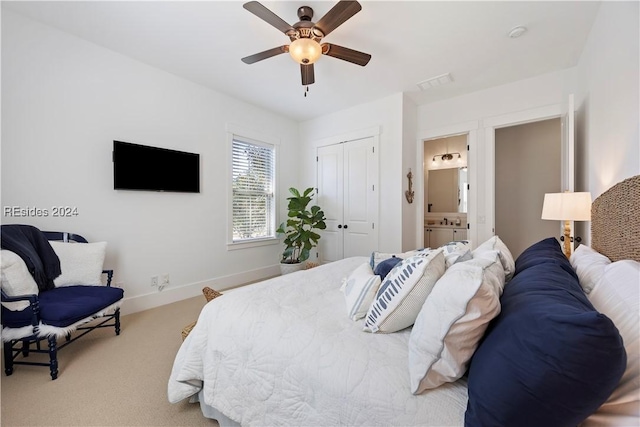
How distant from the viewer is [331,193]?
15.3ft

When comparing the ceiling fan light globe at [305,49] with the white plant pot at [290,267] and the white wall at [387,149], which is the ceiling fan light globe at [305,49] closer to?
the white wall at [387,149]

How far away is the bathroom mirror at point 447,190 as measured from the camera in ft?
16.8

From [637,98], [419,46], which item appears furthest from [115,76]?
[637,98]

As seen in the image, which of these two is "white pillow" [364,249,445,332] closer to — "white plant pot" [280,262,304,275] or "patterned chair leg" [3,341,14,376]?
"patterned chair leg" [3,341,14,376]

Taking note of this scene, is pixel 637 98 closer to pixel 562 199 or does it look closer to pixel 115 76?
pixel 562 199

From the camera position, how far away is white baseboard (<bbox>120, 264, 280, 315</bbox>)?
299 centimetres

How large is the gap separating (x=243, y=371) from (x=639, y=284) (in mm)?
1494

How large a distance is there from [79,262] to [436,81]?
4281mm

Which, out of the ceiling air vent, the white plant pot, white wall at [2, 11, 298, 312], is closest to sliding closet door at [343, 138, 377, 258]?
the white plant pot

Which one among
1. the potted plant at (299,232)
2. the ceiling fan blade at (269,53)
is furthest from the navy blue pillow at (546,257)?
the potted plant at (299,232)

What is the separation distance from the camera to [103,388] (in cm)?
174

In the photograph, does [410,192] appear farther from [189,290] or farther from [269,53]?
[189,290]

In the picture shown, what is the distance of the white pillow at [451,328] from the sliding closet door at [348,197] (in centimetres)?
328

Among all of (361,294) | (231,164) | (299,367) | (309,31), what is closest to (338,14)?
(309,31)
